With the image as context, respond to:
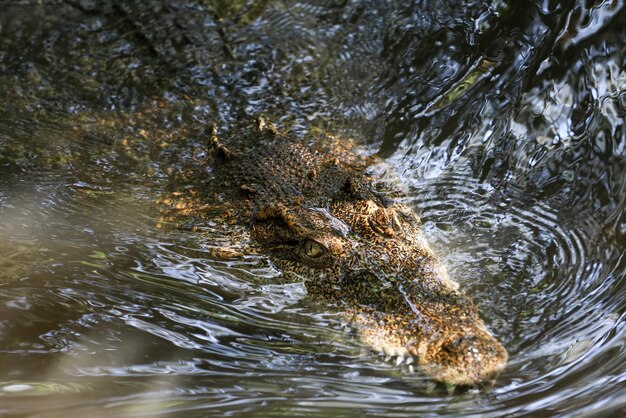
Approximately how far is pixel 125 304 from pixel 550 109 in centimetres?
398

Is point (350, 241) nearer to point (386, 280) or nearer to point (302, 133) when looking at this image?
point (386, 280)

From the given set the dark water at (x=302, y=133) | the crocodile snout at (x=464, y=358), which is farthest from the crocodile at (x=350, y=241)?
the dark water at (x=302, y=133)

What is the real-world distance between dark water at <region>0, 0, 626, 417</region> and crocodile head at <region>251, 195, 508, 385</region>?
132mm

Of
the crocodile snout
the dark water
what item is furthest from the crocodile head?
the dark water

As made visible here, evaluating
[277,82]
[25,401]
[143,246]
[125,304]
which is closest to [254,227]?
[143,246]

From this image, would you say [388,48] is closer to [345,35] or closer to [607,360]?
[345,35]

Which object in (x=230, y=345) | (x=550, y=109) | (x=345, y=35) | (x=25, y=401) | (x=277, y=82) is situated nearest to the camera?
(x=25, y=401)

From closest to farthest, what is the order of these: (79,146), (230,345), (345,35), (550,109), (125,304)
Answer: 1. (230,345)
2. (125,304)
3. (550,109)
4. (79,146)
5. (345,35)

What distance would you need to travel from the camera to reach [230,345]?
A: 3.95 m

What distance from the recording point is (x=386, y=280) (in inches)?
169

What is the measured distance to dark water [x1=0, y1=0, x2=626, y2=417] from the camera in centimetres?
357

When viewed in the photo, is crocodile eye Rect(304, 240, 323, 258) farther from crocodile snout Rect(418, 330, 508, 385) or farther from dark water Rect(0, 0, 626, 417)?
crocodile snout Rect(418, 330, 508, 385)

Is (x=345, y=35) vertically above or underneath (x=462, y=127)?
above

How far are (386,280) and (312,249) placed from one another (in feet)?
1.89
